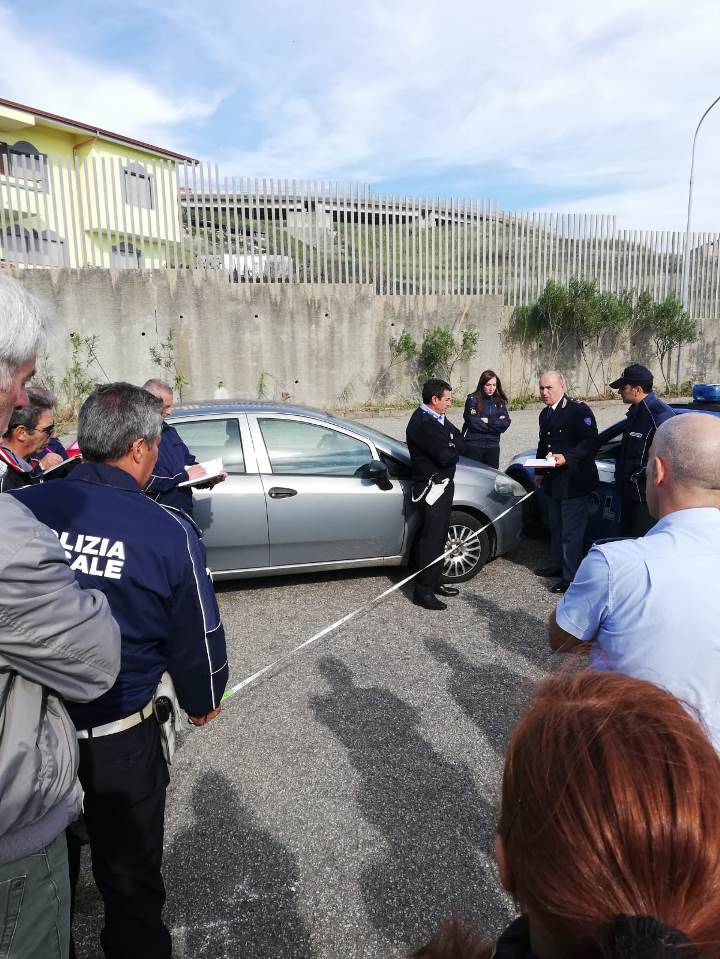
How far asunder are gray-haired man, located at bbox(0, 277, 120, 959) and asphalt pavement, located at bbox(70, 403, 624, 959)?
1216mm

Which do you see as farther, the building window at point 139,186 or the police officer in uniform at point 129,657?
the building window at point 139,186

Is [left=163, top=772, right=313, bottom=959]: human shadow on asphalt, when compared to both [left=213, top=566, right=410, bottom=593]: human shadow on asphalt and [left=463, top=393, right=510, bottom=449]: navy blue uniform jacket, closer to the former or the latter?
[left=213, top=566, right=410, bottom=593]: human shadow on asphalt

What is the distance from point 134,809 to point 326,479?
3.58 m

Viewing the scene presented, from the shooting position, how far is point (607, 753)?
0.80 meters

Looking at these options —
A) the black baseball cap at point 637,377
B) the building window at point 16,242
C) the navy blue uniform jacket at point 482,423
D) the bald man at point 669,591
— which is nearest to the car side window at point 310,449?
the black baseball cap at point 637,377

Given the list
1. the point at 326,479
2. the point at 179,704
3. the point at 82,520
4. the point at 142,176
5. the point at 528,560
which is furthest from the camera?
the point at 142,176

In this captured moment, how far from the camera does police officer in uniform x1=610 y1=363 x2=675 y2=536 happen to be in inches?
200

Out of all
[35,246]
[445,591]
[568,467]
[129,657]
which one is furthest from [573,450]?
[35,246]

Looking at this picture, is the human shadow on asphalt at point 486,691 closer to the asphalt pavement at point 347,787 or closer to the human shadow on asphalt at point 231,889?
the asphalt pavement at point 347,787

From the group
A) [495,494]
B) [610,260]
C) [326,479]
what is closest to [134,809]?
[326,479]

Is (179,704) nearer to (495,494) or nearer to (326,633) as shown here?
(326,633)

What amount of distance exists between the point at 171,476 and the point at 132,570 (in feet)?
8.33

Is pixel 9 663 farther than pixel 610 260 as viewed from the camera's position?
No

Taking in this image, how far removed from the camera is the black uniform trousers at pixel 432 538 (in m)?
5.30
